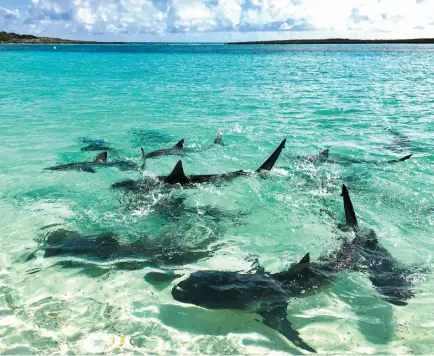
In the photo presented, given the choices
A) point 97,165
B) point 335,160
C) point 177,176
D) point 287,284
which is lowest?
point 287,284

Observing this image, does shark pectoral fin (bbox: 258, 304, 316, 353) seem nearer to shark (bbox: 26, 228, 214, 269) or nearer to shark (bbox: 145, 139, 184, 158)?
shark (bbox: 26, 228, 214, 269)

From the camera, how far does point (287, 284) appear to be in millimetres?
6133

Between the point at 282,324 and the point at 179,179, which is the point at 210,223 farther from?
the point at 282,324

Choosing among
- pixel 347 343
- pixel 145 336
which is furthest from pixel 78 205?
pixel 347 343

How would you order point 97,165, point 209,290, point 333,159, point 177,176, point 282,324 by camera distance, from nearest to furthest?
point 282,324 < point 209,290 < point 177,176 < point 97,165 < point 333,159

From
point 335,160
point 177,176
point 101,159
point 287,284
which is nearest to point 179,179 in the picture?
point 177,176

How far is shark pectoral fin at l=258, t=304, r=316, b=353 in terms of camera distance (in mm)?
5238

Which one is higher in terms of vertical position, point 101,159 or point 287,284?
point 101,159

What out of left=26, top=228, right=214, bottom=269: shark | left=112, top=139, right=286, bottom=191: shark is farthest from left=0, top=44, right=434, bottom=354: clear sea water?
left=112, top=139, right=286, bottom=191: shark

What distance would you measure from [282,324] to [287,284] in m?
0.79

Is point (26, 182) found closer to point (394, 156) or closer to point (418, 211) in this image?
point (418, 211)

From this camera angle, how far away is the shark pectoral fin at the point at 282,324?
524cm

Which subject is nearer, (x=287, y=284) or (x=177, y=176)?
(x=287, y=284)

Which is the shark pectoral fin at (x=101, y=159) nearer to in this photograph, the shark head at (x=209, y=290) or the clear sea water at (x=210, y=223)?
the clear sea water at (x=210, y=223)
